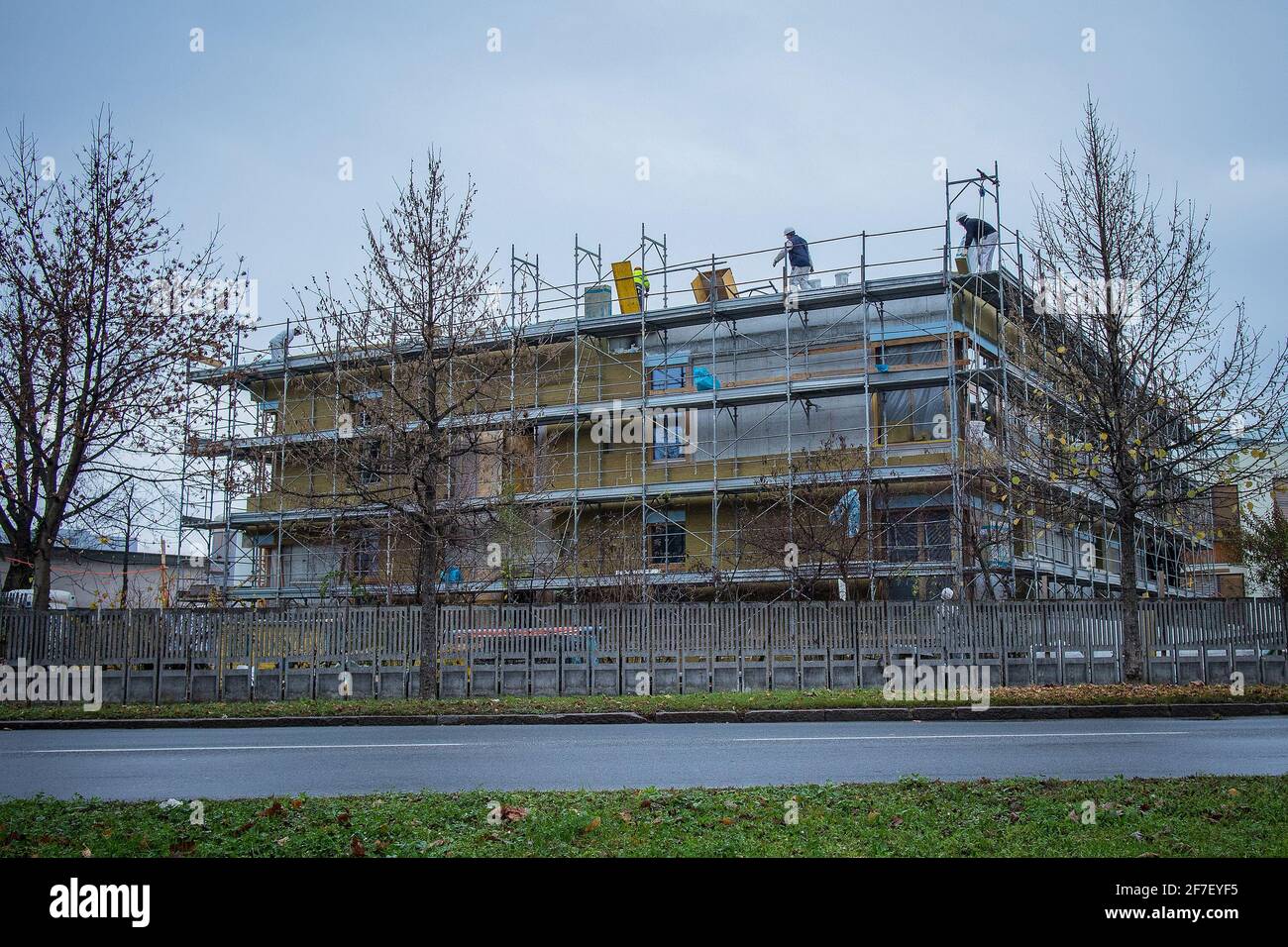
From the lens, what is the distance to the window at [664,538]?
3538cm

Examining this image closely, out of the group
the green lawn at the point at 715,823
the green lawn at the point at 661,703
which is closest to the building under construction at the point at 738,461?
the green lawn at the point at 661,703

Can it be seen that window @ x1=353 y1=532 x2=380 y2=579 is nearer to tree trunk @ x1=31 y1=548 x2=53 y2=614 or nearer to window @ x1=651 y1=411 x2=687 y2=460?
window @ x1=651 y1=411 x2=687 y2=460

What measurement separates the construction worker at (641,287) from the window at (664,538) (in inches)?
247

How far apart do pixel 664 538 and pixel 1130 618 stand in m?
16.6

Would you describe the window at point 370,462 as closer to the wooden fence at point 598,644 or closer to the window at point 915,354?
the wooden fence at point 598,644

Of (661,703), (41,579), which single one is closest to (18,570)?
(41,579)

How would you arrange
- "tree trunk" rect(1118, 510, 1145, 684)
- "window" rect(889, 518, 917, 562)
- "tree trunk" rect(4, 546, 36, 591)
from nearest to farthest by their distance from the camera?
1. "tree trunk" rect(1118, 510, 1145, 684)
2. "tree trunk" rect(4, 546, 36, 591)
3. "window" rect(889, 518, 917, 562)

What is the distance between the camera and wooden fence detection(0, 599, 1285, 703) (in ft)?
73.8

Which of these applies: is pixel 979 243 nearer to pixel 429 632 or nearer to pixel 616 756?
pixel 429 632

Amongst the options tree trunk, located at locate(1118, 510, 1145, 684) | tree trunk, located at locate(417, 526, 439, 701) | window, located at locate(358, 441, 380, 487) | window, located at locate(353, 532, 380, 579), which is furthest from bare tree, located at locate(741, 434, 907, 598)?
window, located at locate(358, 441, 380, 487)

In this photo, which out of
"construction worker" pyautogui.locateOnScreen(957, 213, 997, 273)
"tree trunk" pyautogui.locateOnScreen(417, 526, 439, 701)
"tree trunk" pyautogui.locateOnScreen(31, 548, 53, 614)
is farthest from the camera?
"construction worker" pyautogui.locateOnScreen(957, 213, 997, 273)

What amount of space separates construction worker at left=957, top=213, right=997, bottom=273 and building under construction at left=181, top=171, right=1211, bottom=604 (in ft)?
1.50
